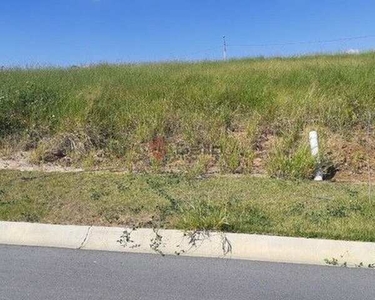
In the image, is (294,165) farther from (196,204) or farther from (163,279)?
(163,279)

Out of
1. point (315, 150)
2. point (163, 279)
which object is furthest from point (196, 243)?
point (315, 150)

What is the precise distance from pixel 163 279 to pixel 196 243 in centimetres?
71

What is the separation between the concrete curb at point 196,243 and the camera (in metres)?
3.87

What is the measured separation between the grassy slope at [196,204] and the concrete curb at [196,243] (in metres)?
0.15

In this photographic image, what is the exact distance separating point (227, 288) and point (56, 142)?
18.1 ft

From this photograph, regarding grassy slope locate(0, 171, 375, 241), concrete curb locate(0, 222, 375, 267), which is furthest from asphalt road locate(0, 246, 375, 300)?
grassy slope locate(0, 171, 375, 241)

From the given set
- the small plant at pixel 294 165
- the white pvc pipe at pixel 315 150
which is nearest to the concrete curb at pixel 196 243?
the small plant at pixel 294 165

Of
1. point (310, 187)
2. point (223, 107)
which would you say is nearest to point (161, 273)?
point (310, 187)

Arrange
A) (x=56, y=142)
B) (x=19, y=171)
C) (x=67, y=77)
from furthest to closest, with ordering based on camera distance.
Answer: (x=67, y=77) → (x=56, y=142) → (x=19, y=171)

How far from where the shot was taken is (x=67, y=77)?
11945 mm

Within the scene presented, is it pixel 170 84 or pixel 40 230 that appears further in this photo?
pixel 170 84

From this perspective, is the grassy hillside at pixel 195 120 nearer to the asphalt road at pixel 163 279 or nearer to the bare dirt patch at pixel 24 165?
the bare dirt patch at pixel 24 165

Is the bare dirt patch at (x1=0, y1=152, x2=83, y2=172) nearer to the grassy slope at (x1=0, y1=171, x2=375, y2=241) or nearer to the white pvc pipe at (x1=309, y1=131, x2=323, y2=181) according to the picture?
the grassy slope at (x1=0, y1=171, x2=375, y2=241)

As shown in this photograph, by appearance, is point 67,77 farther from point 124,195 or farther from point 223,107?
point 124,195
